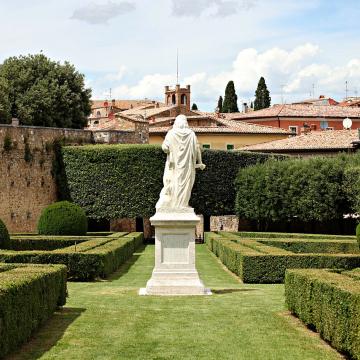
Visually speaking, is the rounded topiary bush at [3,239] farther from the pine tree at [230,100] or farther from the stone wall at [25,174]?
the pine tree at [230,100]

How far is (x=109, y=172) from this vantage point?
134 ft

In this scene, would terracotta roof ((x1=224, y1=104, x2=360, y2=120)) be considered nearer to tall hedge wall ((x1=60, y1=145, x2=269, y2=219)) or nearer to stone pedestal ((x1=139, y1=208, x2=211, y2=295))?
tall hedge wall ((x1=60, y1=145, x2=269, y2=219))

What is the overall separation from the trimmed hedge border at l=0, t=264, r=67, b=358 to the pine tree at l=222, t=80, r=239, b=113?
7971 centimetres

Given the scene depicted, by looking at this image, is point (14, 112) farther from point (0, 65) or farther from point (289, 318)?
point (289, 318)

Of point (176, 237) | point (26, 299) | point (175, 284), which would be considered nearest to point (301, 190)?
point (176, 237)

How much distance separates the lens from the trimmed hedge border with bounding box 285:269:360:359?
8.80 metres

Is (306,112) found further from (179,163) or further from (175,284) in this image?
(175,284)

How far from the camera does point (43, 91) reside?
51.7 meters

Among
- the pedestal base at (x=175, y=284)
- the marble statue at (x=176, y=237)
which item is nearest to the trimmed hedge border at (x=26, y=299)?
the pedestal base at (x=175, y=284)

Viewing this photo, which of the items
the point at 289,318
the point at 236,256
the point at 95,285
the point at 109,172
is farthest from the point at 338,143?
the point at 289,318

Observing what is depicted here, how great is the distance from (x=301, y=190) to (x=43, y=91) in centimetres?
2047

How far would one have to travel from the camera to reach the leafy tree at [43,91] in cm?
5125

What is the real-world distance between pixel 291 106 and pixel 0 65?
2972cm

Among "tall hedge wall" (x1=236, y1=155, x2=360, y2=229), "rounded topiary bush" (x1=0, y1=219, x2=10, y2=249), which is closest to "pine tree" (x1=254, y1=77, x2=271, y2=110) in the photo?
"tall hedge wall" (x1=236, y1=155, x2=360, y2=229)
